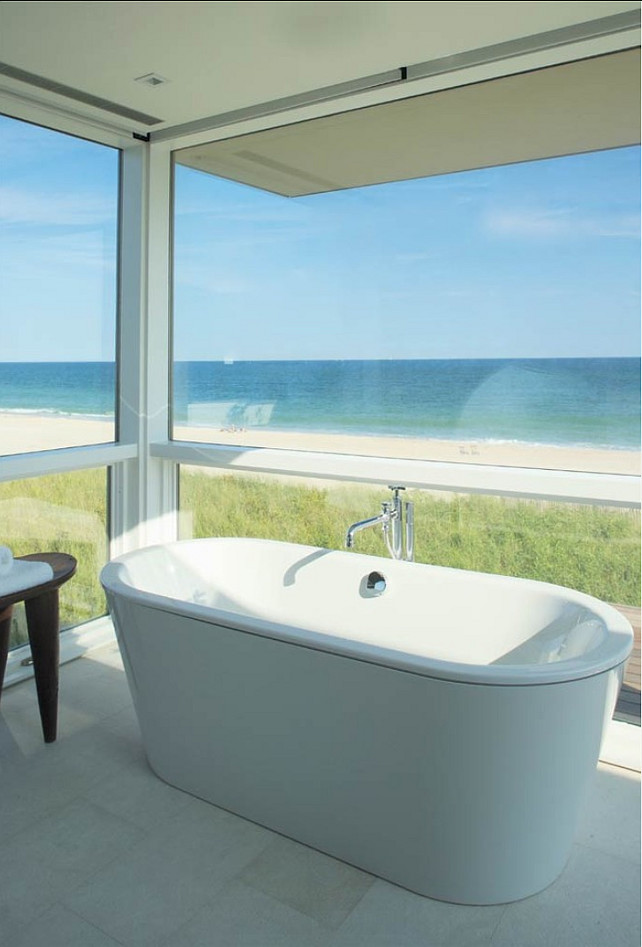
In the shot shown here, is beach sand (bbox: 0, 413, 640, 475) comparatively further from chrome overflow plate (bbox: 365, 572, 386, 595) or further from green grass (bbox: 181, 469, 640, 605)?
chrome overflow plate (bbox: 365, 572, 386, 595)

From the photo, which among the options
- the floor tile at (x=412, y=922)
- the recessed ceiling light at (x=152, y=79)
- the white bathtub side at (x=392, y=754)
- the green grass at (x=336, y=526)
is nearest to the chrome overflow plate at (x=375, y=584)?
the green grass at (x=336, y=526)

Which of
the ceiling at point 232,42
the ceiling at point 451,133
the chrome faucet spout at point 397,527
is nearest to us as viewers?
the ceiling at point 232,42

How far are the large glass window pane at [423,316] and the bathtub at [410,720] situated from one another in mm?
652

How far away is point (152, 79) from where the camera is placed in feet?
9.78

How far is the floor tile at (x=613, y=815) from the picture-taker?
2387 millimetres

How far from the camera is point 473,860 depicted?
6.86 ft

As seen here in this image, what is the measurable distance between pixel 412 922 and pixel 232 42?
2663 mm

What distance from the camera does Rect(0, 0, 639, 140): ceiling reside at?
2.39 m

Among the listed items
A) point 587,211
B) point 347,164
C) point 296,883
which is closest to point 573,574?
point 587,211

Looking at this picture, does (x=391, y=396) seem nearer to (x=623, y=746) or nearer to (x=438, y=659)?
(x=438, y=659)

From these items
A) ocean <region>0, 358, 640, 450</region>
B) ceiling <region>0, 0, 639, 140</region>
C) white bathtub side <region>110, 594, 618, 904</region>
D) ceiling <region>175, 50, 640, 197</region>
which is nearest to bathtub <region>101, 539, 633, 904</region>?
white bathtub side <region>110, 594, 618, 904</region>

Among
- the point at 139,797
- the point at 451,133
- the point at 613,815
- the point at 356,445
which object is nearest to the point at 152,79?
the point at 451,133

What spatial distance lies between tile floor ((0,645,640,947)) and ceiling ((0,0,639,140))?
244cm

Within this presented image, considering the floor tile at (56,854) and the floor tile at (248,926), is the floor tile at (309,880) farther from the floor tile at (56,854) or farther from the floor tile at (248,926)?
the floor tile at (56,854)
